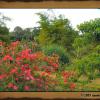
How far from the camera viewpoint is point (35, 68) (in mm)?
4160

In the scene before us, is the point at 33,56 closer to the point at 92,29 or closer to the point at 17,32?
the point at 17,32

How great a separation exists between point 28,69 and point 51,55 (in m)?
0.40

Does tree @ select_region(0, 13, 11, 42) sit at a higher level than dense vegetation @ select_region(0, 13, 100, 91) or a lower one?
higher

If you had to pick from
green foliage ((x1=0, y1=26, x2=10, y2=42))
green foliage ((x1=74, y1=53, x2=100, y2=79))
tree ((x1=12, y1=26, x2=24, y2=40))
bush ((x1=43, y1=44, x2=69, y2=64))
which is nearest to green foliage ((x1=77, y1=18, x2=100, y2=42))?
green foliage ((x1=74, y1=53, x2=100, y2=79))

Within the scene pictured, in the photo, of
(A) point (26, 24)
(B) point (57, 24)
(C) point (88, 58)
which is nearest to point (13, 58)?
(A) point (26, 24)

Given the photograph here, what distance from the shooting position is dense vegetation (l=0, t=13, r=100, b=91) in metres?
4.09

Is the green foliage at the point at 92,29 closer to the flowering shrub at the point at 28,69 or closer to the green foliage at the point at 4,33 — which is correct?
the flowering shrub at the point at 28,69

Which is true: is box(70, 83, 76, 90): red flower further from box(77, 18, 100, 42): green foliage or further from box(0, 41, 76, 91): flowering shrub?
box(77, 18, 100, 42): green foliage

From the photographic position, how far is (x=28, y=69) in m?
4.16

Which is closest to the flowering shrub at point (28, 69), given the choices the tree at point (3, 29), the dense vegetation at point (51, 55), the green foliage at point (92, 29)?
the dense vegetation at point (51, 55)

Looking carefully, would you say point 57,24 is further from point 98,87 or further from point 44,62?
point 98,87

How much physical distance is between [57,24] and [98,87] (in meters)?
1.11

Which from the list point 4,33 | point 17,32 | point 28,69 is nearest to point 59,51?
point 28,69

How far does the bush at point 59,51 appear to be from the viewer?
4.10 meters
